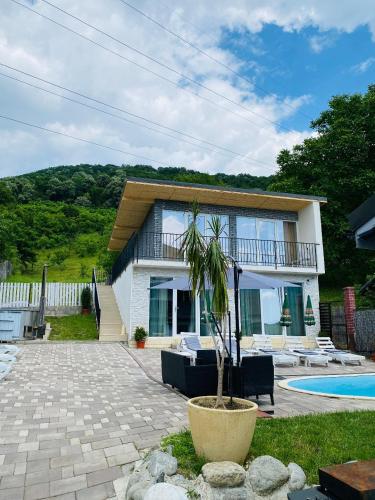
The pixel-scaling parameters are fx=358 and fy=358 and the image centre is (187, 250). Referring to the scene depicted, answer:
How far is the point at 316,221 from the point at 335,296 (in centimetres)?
764

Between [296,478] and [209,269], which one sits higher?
[209,269]

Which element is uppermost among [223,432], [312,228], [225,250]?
[312,228]

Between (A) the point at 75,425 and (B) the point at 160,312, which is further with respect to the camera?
Answer: (B) the point at 160,312

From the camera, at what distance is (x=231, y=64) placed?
11.5 metres

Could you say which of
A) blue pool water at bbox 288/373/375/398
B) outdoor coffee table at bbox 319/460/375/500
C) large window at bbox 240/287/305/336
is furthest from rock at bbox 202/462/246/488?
large window at bbox 240/287/305/336

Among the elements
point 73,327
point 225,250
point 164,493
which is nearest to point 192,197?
point 225,250

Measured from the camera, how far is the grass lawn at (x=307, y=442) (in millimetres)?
3421

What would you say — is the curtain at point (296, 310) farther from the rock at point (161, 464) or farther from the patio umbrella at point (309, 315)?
the rock at point (161, 464)

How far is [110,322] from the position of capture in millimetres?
15742

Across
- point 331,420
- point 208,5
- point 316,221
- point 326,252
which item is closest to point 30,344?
point 331,420

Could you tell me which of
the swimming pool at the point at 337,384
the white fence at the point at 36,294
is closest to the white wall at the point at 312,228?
the swimming pool at the point at 337,384

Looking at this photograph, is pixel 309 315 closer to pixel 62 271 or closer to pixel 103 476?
pixel 103 476

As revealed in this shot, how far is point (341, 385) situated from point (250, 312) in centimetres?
716

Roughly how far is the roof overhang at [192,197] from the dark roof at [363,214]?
36.7 ft
